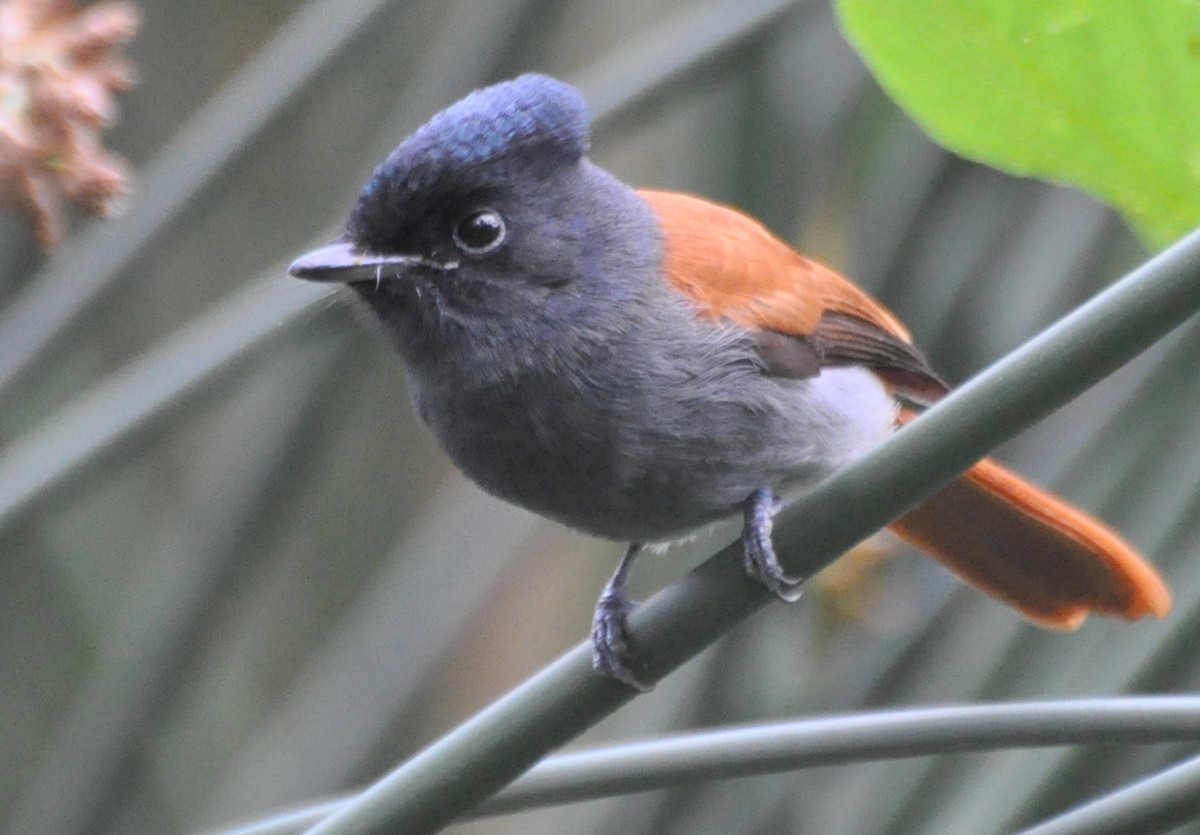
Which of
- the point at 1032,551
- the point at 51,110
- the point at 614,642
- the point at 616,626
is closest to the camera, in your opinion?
the point at 51,110

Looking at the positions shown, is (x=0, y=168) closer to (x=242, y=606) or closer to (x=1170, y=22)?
(x=1170, y=22)

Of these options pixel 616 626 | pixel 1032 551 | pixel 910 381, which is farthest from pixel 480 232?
pixel 1032 551

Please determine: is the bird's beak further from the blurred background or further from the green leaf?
the green leaf

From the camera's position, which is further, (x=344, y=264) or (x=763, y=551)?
(x=344, y=264)

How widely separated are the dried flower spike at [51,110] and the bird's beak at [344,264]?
0.16 metres

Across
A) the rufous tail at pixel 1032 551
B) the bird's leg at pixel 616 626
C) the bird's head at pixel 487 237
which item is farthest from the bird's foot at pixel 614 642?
the rufous tail at pixel 1032 551

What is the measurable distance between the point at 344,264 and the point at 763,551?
0.40 m

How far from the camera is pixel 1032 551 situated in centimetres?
165

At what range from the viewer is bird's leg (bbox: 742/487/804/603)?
106 centimetres

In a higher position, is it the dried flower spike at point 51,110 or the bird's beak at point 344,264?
the dried flower spike at point 51,110

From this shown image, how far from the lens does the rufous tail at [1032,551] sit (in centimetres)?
153

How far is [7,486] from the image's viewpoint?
1.56 metres

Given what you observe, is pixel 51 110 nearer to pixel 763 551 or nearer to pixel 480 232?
pixel 480 232

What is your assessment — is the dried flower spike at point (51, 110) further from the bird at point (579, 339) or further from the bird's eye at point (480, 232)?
the bird's eye at point (480, 232)
